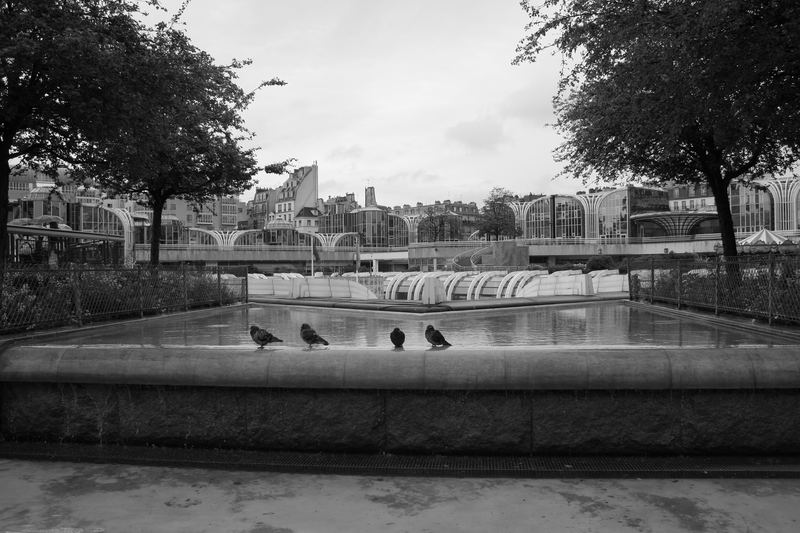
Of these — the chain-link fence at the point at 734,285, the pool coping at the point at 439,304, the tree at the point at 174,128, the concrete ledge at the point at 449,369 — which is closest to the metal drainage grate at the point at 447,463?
the concrete ledge at the point at 449,369

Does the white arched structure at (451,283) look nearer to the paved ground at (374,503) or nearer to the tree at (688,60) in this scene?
Answer: the tree at (688,60)

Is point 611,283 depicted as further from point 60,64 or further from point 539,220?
point 539,220

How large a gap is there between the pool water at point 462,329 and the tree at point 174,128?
3.32m

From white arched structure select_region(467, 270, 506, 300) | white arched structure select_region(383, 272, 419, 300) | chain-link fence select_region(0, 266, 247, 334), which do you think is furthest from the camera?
white arched structure select_region(383, 272, 419, 300)

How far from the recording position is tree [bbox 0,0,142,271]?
33.2 ft

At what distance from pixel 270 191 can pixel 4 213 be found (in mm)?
173282

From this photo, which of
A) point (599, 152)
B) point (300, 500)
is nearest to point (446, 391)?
point (300, 500)

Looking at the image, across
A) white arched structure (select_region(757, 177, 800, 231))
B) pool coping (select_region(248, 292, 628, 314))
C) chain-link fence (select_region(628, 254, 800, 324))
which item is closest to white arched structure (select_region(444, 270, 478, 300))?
pool coping (select_region(248, 292, 628, 314))

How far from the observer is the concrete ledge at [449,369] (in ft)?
19.1

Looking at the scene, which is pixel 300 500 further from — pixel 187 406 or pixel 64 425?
pixel 64 425

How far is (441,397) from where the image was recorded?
613cm

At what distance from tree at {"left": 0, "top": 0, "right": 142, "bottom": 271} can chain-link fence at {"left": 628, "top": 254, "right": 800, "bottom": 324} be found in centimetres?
983

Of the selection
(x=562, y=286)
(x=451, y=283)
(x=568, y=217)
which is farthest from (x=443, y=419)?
(x=568, y=217)

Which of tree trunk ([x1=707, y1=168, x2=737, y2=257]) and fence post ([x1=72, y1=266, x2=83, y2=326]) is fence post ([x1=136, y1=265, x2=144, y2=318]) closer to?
fence post ([x1=72, y1=266, x2=83, y2=326])
